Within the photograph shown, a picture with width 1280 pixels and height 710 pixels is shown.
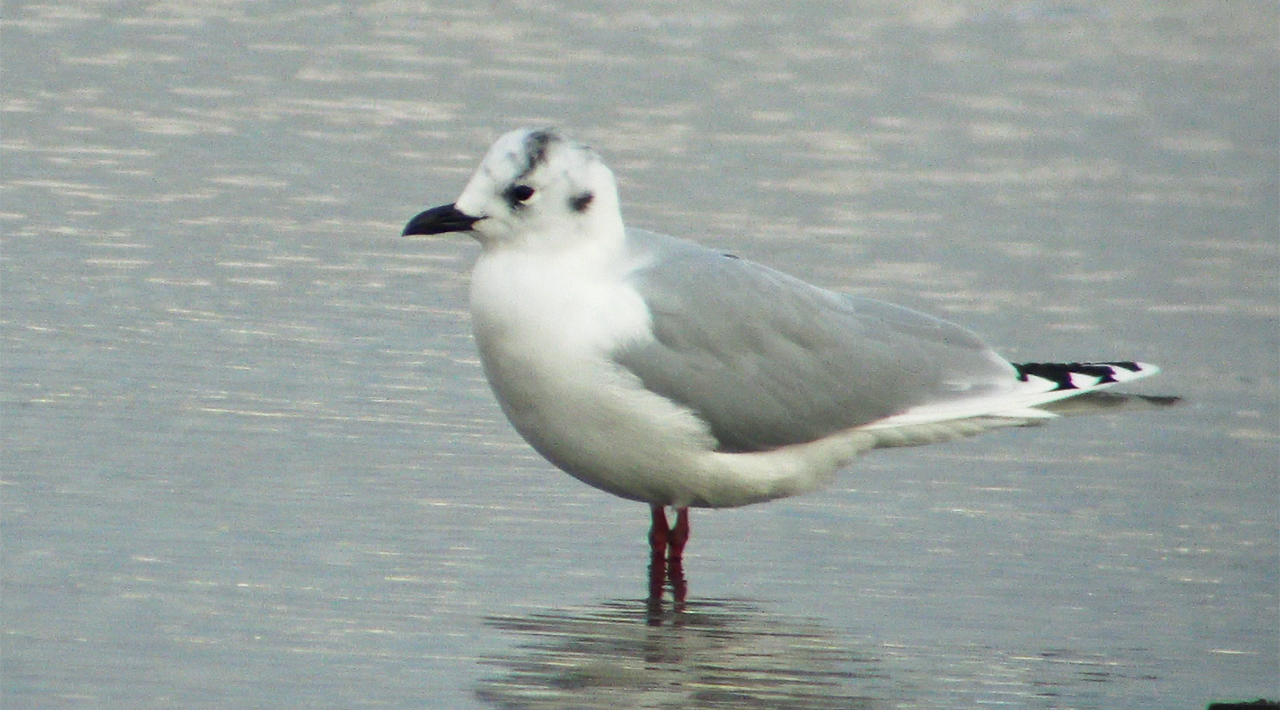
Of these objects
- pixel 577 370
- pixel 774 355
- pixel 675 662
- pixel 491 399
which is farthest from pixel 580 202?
pixel 491 399

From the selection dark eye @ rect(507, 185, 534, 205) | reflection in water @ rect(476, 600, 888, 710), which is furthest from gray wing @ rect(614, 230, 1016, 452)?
reflection in water @ rect(476, 600, 888, 710)

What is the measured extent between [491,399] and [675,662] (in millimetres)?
1684

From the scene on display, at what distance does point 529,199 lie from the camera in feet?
17.1

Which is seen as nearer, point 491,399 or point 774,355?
point 774,355

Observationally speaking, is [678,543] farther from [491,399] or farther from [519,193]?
[491,399]

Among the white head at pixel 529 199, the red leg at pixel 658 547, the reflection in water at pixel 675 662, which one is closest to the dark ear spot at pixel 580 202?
the white head at pixel 529 199

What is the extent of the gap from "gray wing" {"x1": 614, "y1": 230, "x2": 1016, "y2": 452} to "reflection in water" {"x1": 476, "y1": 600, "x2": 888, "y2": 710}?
0.50 m

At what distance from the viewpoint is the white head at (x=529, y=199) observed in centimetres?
518

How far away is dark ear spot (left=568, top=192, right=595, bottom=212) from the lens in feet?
17.1

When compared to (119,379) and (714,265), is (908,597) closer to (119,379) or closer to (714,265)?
(714,265)

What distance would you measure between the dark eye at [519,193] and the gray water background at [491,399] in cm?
78

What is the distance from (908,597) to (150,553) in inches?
65.5

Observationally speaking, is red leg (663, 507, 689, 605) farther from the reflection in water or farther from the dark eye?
the dark eye

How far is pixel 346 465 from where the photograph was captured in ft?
18.8
